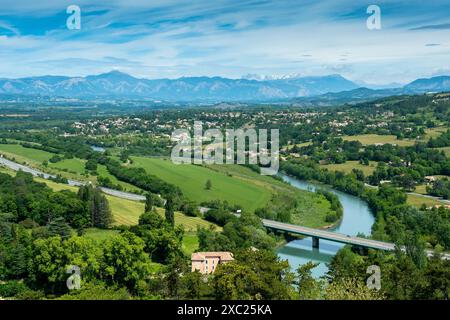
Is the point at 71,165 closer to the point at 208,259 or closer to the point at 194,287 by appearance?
the point at 208,259

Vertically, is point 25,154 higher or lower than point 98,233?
higher

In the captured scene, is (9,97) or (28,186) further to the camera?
(9,97)

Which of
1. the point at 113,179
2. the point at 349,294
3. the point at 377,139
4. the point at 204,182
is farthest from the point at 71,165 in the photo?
the point at 349,294

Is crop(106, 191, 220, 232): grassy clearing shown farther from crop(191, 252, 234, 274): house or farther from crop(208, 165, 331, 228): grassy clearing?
crop(191, 252, 234, 274): house

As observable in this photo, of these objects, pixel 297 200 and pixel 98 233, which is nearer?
pixel 98 233
